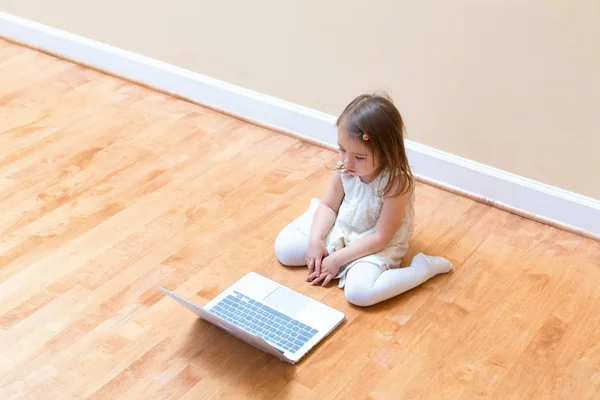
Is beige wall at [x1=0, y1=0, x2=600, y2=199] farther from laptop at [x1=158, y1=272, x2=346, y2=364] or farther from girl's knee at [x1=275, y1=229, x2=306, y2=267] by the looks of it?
laptop at [x1=158, y1=272, x2=346, y2=364]

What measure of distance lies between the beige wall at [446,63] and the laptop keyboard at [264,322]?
761mm

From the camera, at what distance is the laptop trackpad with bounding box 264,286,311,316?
1.77m

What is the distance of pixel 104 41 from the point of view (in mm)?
2902

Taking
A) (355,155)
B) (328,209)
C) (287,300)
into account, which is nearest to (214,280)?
(287,300)

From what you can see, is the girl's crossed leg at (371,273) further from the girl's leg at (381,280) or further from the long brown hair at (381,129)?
the long brown hair at (381,129)

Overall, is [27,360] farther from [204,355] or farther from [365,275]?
[365,275]

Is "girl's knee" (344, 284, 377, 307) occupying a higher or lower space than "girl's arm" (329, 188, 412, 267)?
lower

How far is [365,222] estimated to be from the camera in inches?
73.9

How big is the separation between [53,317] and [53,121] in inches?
39.4

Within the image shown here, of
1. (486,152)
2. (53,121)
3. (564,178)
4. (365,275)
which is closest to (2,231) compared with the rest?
(53,121)

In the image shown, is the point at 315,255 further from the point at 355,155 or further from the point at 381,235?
the point at 355,155

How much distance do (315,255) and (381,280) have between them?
0.58 feet

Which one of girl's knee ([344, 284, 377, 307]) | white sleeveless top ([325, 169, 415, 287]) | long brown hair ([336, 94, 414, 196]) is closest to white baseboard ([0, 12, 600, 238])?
white sleeveless top ([325, 169, 415, 287])

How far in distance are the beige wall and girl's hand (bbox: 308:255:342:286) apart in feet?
1.86
